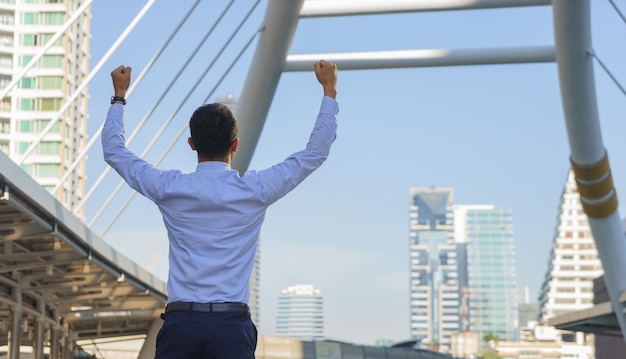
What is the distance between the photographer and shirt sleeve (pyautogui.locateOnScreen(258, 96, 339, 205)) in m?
4.09

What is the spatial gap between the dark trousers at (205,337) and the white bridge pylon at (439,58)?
992cm

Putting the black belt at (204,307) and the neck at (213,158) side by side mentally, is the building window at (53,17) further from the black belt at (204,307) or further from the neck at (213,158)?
the black belt at (204,307)

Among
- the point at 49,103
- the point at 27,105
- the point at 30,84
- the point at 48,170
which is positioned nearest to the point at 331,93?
the point at 48,170

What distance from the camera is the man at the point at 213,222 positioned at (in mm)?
3912

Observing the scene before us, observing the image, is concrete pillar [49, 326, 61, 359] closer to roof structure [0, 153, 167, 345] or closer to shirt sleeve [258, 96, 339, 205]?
roof structure [0, 153, 167, 345]

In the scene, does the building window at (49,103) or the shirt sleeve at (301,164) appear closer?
the shirt sleeve at (301,164)

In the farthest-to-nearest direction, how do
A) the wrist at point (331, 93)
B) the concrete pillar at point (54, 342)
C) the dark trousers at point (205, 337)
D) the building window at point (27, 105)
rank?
the building window at point (27, 105), the concrete pillar at point (54, 342), the wrist at point (331, 93), the dark trousers at point (205, 337)

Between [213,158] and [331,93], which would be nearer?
[213,158]

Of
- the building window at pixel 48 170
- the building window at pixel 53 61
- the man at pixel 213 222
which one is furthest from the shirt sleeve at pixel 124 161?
the building window at pixel 53 61

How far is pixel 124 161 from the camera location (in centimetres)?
425

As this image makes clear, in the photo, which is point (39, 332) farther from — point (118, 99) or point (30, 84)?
point (30, 84)

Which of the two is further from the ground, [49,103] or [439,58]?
[49,103]

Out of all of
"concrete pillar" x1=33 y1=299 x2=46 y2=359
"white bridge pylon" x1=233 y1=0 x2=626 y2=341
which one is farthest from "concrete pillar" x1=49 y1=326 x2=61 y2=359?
"white bridge pylon" x1=233 y1=0 x2=626 y2=341

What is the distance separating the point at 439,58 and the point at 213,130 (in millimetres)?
11466
